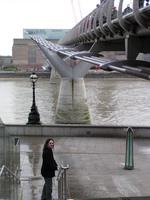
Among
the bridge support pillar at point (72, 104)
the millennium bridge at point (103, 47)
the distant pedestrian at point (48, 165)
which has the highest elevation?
the millennium bridge at point (103, 47)

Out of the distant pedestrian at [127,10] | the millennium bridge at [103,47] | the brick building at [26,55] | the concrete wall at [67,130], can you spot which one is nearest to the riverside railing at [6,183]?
the millennium bridge at [103,47]

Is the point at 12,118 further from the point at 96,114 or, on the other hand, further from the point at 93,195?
the point at 93,195

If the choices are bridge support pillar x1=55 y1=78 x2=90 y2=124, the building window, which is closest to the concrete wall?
bridge support pillar x1=55 y1=78 x2=90 y2=124

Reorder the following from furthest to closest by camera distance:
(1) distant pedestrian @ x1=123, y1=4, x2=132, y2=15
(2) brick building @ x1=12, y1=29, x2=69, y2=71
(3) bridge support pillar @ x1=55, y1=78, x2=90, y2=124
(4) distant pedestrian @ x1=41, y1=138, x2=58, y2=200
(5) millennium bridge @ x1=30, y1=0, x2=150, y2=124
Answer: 1. (2) brick building @ x1=12, y1=29, x2=69, y2=71
2. (3) bridge support pillar @ x1=55, y1=78, x2=90, y2=124
3. (1) distant pedestrian @ x1=123, y1=4, x2=132, y2=15
4. (5) millennium bridge @ x1=30, y1=0, x2=150, y2=124
5. (4) distant pedestrian @ x1=41, y1=138, x2=58, y2=200

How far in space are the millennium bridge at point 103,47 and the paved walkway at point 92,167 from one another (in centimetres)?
209

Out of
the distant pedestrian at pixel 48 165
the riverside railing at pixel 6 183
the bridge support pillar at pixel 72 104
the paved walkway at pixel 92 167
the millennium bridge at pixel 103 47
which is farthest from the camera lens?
the bridge support pillar at pixel 72 104

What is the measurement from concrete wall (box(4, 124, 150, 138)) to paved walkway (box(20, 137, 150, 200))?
246 millimetres

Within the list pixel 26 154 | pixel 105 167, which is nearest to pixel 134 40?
pixel 105 167

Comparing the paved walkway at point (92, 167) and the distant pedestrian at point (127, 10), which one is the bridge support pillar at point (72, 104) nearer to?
the paved walkway at point (92, 167)

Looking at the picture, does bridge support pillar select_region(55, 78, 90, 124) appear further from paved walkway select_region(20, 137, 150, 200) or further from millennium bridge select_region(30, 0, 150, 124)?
paved walkway select_region(20, 137, 150, 200)

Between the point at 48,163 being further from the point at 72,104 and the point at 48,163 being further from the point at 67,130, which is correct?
the point at 72,104

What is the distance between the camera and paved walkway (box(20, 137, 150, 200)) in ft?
22.5

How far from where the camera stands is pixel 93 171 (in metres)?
8.26

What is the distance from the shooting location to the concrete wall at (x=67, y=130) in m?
11.8
